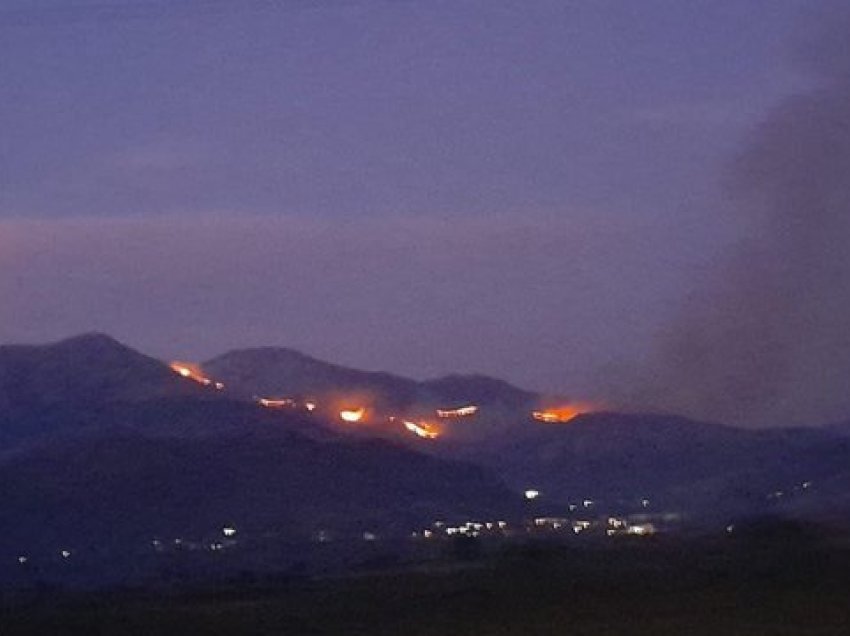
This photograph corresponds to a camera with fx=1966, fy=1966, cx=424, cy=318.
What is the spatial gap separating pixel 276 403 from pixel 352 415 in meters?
7.08

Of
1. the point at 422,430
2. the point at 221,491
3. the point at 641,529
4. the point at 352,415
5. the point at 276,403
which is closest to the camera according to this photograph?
the point at 641,529

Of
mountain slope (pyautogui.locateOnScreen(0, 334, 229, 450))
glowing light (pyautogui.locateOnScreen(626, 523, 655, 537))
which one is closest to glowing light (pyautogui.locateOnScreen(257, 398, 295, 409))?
mountain slope (pyautogui.locateOnScreen(0, 334, 229, 450))

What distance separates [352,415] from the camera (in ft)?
506

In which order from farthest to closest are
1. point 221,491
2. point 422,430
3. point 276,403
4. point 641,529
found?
point 422,430
point 276,403
point 221,491
point 641,529

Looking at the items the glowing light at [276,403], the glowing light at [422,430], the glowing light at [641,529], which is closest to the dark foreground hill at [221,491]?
the glowing light at [641,529]

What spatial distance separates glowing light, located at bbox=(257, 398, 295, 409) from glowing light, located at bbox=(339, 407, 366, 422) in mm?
4039

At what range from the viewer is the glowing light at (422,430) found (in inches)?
6038

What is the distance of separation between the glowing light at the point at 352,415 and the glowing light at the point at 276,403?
404cm

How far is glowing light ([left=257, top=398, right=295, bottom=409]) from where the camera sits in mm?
146250

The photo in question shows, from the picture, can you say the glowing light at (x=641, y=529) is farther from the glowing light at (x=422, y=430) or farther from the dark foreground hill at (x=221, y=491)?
the glowing light at (x=422, y=430)

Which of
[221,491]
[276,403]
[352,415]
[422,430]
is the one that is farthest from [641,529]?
[422,430]

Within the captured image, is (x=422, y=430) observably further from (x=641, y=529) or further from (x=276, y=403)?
(x=641, y=529)

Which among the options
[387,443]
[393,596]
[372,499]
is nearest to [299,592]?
[393,596]

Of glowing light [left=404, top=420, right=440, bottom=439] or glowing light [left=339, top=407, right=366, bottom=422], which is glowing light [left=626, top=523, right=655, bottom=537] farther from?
glowing light [left=404, top=420, right=440, bottom=439]
